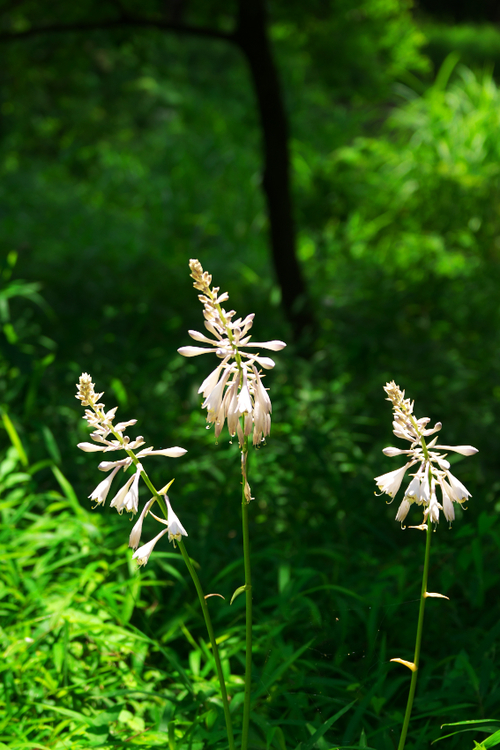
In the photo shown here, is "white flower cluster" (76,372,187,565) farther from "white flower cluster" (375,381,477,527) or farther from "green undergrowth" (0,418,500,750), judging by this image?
"green undergrowth" (0,418,500,750)

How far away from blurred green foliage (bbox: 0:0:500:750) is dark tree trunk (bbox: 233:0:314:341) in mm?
210

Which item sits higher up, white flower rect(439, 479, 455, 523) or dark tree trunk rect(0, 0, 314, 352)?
dark tree trunk rect(0, 0, 314, 352)

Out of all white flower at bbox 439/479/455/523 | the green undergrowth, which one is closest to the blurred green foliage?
the green undergrowth

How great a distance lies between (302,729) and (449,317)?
315 centimetres

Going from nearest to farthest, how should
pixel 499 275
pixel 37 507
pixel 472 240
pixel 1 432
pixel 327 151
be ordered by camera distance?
pixel 37 507 → pixel 1 432 → pixel 499 275 → pixel 472 240 → pixel 327 151

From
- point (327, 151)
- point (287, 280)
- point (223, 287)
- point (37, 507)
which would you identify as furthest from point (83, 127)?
point (37, 507)

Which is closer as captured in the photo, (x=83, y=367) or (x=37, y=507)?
(x=37, y=507)

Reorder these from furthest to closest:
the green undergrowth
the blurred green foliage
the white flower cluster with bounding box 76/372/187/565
A: the blurred green foliage → the green undergrowth → the white flower cluster with bounding box 76/372/187/565

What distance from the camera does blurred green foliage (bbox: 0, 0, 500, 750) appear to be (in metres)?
1.68

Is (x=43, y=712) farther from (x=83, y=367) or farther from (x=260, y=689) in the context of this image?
(x=83, y=367)

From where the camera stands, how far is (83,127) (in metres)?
6.81

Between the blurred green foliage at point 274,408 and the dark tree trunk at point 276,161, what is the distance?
210 mm

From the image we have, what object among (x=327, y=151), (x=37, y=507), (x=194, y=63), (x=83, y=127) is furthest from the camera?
(x=194, y=63)

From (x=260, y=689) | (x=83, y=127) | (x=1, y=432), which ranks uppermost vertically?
(x=83, y=127)
